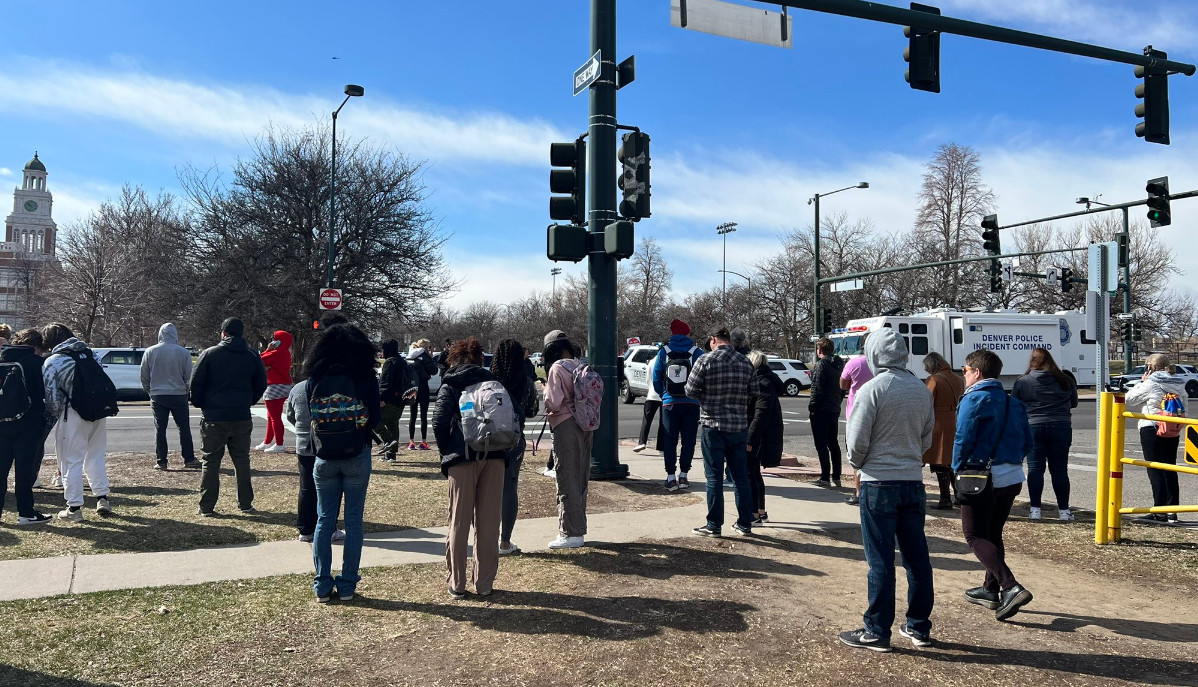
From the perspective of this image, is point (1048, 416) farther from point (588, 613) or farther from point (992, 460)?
point (588, 613)

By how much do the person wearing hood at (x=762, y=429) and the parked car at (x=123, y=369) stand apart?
20.8m

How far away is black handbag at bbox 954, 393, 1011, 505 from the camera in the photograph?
5.07m

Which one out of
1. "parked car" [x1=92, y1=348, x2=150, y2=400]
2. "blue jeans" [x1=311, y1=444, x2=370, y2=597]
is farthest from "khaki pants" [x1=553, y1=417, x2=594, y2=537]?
"parked car" [x1=92, y1=348, x2=150, y2=400]

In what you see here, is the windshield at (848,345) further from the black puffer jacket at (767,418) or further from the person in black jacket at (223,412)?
the person in black jacket at (223,412)

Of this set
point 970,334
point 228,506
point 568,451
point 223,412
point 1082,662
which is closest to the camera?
point 1082,662

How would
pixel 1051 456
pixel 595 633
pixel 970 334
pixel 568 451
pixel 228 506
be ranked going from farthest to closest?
pixel 970 334
pixel 228 506
pixel 1051 456
pixel 568 451
pixel 595 633

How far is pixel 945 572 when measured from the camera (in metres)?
6.22

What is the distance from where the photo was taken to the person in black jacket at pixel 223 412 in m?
7.88

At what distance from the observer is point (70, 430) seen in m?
7.63

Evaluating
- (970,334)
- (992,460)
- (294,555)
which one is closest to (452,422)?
(294,555)

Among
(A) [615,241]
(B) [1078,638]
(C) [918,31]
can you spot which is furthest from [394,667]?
(C) [918,31]

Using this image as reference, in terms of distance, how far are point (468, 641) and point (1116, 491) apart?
19.2 feet

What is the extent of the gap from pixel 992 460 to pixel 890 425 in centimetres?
108

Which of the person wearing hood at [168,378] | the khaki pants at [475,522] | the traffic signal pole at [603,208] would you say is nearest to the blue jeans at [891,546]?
the khaki pants at [475,522]
